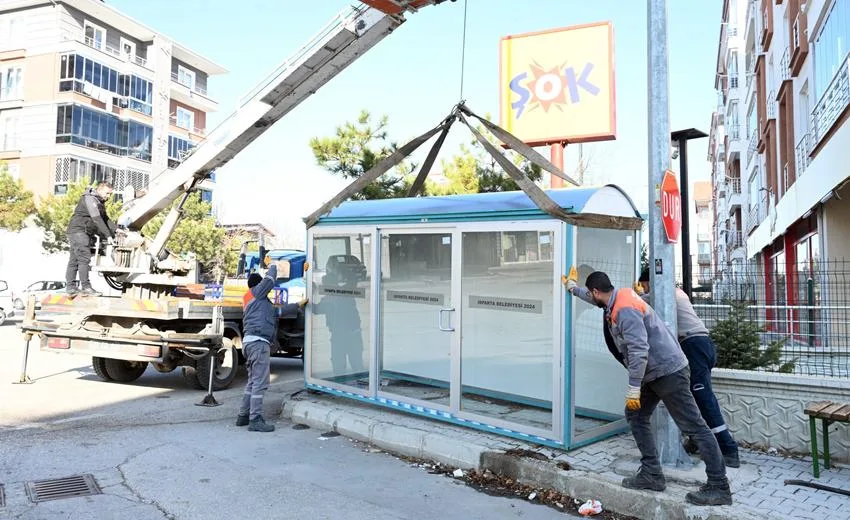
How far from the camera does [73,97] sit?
3394cm

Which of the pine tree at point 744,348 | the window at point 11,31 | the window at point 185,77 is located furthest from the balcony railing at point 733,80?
the window at point 11,31

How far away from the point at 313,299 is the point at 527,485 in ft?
12.7

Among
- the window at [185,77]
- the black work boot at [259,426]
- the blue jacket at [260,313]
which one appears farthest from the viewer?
the window at [185,77]

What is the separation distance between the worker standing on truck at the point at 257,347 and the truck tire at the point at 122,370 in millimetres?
3496

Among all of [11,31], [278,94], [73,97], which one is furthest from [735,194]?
[11,31]

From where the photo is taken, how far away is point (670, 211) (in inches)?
207

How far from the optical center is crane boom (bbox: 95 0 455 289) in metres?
8.42

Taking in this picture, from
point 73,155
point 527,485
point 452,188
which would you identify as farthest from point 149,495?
point 73,155

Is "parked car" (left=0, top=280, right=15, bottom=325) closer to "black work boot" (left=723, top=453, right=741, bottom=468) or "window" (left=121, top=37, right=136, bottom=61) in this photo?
"window" (left=121, top=37, right=136, bottom=61)

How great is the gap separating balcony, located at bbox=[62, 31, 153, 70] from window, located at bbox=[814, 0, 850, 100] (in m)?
35.1

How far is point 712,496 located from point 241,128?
8046 mm

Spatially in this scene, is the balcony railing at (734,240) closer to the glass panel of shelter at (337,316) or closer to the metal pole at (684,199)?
the metal pole at (684,199)

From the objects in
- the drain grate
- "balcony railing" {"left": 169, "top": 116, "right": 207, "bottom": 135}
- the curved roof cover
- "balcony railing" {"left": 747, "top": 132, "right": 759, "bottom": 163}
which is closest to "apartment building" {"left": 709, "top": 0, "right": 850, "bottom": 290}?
"balcony railing" {"left": 747, "top": 132, "right": 759, "bottom": 163}

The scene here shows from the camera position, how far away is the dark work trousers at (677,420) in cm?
453
